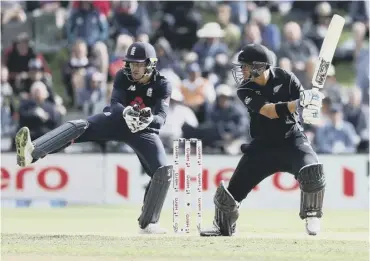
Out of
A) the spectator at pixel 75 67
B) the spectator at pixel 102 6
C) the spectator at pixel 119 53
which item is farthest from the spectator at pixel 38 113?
the spectator at pixel 102 6

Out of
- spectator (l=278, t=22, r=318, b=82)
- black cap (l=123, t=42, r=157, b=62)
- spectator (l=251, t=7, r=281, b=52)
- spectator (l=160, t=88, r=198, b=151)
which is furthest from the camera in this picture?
spectator (l=251, t=7, r=281, b=52)

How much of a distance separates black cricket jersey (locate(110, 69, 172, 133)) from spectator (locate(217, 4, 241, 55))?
7697 millimetres

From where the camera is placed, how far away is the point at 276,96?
392 inches

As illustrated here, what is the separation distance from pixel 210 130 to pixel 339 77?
3.99m

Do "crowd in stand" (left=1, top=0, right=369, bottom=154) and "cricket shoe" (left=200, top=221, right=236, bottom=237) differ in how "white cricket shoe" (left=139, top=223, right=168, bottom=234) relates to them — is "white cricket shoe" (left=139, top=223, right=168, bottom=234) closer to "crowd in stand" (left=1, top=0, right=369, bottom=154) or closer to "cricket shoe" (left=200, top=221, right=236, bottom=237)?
"cricket shoe" (left=200, top=221, right=236, bottom=237)

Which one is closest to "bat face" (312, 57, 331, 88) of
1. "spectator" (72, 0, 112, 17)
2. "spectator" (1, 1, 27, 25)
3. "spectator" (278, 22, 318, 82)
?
"spectator" (278, 22, 318, 82)

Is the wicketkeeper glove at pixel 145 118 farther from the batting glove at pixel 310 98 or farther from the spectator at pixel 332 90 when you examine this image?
the spectator at pixel 332 90

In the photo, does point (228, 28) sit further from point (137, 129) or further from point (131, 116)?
point (131, 116)

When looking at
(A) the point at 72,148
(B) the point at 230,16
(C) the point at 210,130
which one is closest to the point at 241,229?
(C) the point at 210,130

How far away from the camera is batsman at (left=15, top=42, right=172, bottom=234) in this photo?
34.0ft

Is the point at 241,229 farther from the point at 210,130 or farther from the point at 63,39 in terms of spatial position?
the point at 63,39

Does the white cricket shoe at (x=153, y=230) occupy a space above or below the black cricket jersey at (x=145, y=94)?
below

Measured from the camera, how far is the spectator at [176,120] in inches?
626

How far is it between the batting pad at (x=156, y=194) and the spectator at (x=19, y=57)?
27.0 feet
